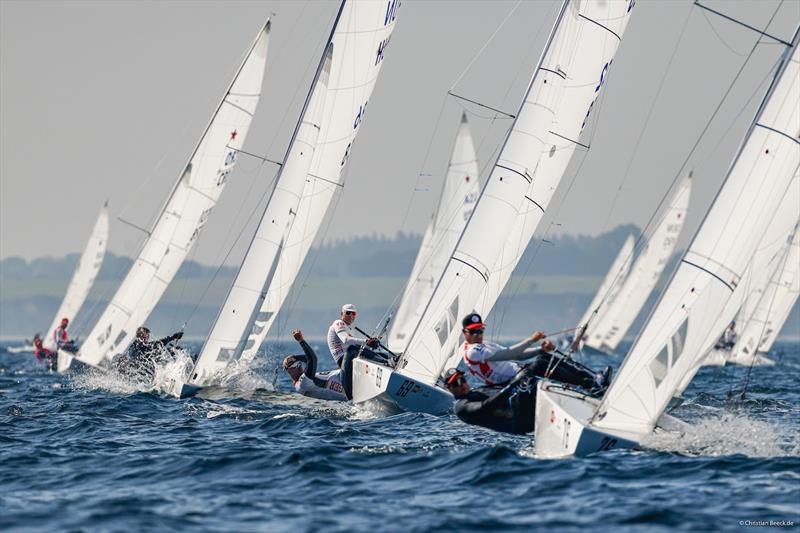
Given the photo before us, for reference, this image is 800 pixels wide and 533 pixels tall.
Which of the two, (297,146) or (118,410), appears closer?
(118,410)

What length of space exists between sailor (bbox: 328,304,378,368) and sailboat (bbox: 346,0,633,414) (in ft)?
3.01

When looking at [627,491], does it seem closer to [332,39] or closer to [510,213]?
[510,213]

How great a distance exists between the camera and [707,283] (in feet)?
36.0

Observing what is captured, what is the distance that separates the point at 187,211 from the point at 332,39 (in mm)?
7392

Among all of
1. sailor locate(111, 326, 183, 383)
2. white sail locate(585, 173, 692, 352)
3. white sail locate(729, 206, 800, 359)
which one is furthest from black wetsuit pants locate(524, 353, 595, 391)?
white sail locate(585, 173, 692, 352)

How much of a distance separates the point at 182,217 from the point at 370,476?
1709cm

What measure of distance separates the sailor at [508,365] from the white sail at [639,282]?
36151 millimetres

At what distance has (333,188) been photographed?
22.0 meters

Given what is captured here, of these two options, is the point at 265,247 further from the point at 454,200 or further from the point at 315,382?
the point at 454,200

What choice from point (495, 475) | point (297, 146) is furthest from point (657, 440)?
point (297, 146)

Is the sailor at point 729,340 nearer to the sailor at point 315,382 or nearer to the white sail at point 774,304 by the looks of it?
the white sail at point 774,304

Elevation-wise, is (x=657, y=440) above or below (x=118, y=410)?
above

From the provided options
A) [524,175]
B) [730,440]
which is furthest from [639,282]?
[730,440]

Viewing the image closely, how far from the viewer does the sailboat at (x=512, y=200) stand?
1620cm
